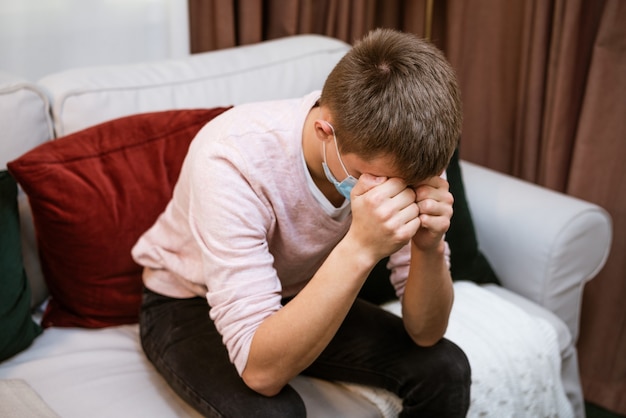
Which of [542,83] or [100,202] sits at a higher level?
[542,83]

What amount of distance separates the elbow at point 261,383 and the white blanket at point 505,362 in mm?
259

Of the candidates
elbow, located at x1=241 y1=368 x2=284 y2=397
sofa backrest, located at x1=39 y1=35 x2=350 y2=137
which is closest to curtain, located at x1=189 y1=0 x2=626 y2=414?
sofa backrest, located at x1=39 y1=35 x2=350 y2=137

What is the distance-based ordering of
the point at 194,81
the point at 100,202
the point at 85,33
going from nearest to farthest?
the point at 100,202
the point at 194,81
the point at 85,33

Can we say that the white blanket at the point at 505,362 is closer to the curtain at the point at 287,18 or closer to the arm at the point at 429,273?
the arm at the point at 429,273

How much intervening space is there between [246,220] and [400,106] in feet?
1.06

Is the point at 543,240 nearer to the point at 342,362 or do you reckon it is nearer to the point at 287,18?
the point at 342,362

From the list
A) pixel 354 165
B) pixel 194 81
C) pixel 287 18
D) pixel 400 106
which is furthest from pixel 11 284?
pixel 287 18

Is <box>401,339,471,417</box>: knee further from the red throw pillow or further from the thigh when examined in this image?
the red throw pillow

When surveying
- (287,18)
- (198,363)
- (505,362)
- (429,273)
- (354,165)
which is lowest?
(505,362)

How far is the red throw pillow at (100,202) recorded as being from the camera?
1.40 metres

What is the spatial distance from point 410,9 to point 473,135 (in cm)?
49

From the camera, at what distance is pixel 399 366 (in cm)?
128

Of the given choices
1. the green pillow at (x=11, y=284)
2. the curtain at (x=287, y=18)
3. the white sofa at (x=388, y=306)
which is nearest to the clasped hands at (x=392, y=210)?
the white sofa at (x=388, y=306)

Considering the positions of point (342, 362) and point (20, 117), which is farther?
point (20, 117)
